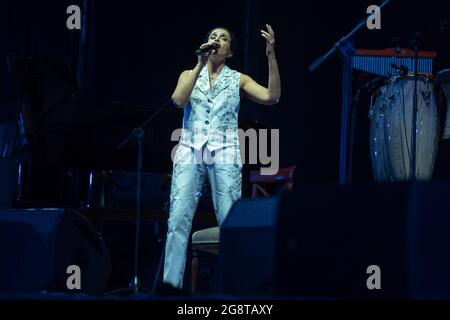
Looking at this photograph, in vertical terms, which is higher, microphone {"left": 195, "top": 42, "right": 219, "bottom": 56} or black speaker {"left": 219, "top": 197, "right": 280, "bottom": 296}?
microphone {"left": 195, "top": 42, "right": 219, "bottom": 56}

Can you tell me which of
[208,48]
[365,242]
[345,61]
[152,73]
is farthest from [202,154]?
[152,73]

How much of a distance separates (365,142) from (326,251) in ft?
13.4

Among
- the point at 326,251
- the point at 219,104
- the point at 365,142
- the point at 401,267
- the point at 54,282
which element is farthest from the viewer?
the point at 365,142

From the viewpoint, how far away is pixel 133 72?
6.88m

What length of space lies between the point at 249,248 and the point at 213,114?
1379 millimetres

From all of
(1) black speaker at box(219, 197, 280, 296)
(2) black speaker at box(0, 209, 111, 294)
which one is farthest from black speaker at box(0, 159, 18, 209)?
(1) black speaker at box(219, 197, 280, 296)

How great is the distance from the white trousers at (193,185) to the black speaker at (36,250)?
1.64ft

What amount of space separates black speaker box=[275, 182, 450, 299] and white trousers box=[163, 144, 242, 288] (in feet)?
4.57

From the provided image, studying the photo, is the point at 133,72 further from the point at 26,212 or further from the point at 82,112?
the point at 26,212

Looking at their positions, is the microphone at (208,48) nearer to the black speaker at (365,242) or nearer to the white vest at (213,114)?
the white vest at (213,114)

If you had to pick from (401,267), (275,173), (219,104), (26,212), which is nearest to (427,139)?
(275,173)

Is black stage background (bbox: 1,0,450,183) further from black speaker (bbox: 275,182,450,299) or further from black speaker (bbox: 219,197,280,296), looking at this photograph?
A: black speaker (bbox: 275,182,450,299)

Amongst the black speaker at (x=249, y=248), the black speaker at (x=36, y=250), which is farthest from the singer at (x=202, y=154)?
the black speaker at (x=249, y=248)

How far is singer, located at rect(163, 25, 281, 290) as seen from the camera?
364cm
